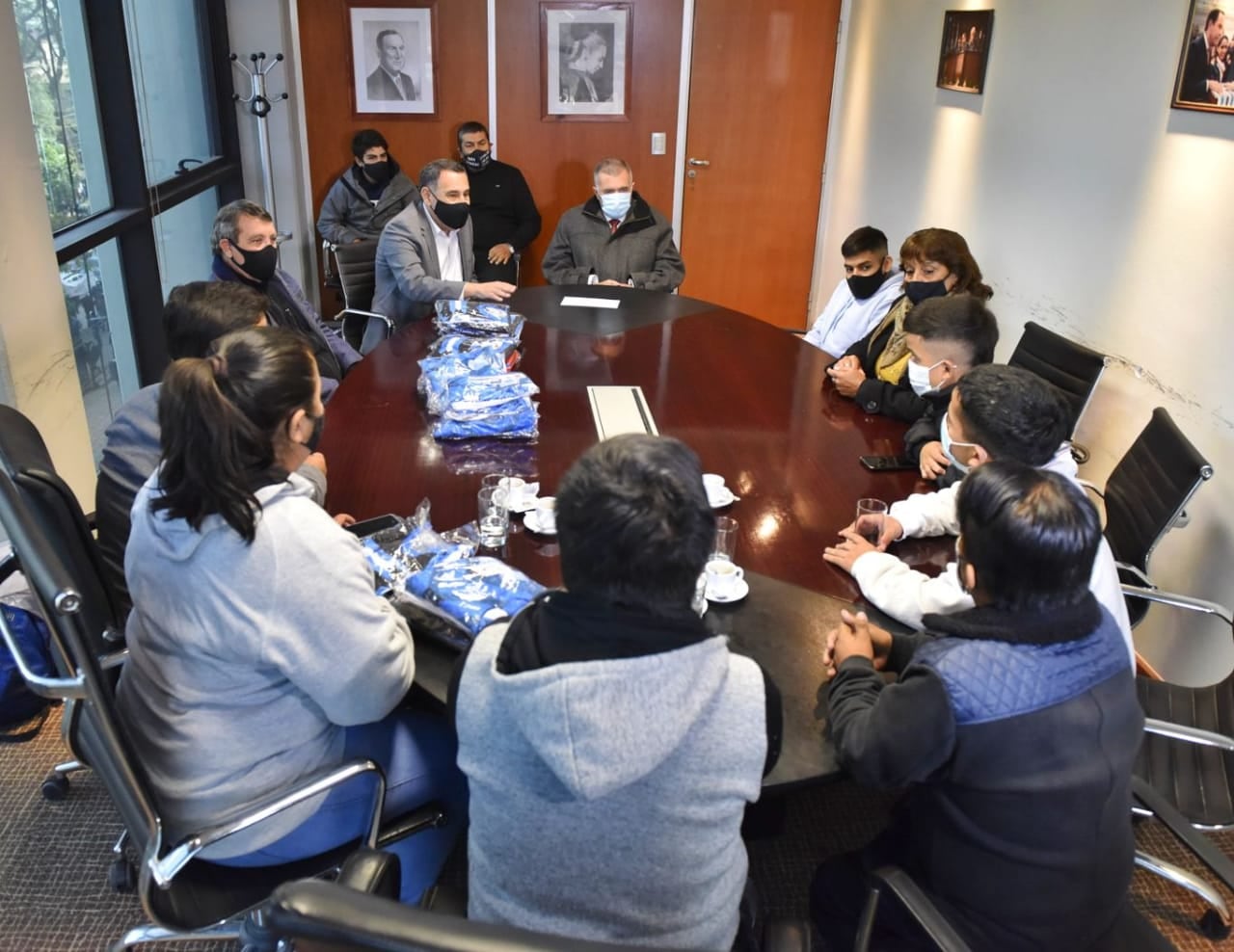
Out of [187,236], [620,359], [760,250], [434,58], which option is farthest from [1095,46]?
[187,236]

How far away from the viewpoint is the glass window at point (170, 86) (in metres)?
4.11

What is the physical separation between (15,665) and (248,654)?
1.01 m

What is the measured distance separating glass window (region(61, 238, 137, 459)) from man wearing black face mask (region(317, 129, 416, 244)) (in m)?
1.39

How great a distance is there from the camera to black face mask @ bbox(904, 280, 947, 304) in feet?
10.1

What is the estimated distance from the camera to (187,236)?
4.91m

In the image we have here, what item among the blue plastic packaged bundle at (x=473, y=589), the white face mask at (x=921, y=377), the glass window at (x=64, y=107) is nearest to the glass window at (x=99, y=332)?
the glass window at (x=64, y=107)

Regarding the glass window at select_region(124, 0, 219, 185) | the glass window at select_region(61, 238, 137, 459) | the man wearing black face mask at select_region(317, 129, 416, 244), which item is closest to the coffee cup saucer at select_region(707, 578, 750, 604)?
the glass window at select_region(61, 238, 137, 459)

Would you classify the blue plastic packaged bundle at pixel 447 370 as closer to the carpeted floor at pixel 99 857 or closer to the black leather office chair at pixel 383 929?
the carpeted floor at pixel 99 857

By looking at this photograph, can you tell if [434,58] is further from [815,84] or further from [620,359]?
[620,359]

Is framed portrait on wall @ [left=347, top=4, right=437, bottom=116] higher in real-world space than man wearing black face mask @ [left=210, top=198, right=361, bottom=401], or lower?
higher

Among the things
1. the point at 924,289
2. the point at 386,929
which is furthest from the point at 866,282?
the point at 386,929

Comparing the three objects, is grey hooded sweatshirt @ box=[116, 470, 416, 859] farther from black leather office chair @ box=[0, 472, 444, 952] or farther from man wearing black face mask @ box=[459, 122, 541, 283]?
man wearing black face mask @ box=[459, 122, 541, 283]

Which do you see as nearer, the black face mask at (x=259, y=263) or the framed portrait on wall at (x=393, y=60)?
the black face mask at (x=259, y=263)

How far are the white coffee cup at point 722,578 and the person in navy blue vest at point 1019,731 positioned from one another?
1.32 feet
